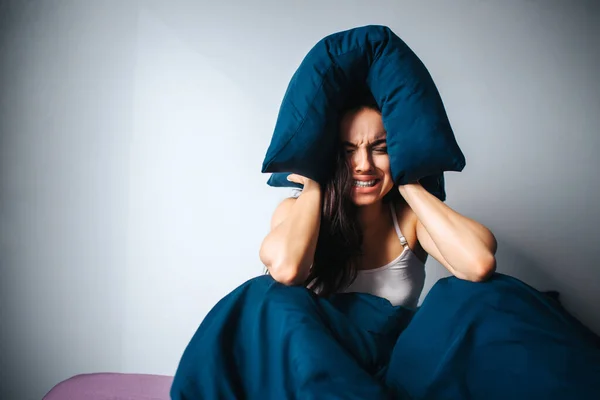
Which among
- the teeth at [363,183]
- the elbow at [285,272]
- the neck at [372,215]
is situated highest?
the teeth at [363,183]

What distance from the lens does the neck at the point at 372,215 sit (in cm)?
135

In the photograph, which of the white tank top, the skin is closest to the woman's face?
the skin

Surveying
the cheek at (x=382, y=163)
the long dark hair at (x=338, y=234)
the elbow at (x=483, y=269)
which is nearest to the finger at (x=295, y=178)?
the long dark hair at (x=338, y=234)

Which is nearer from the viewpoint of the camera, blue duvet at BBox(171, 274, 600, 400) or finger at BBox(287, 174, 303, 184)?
blue duvet at BBox(171, 274, 600, 400)

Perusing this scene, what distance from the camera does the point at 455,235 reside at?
1108 mm

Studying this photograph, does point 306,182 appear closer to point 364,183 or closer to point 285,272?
point 364,183

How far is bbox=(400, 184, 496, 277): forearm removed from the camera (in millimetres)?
1053

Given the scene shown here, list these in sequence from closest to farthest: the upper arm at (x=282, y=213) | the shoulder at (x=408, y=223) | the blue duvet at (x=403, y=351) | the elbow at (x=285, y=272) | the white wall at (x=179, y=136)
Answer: the blue duvet at (x=403, y=351)
the elbow at (x=285, y=272)
the upper arm at (x=282, y=213)
the shoulder at (x=408, y=223)
the white wall at (x=179, y=136)

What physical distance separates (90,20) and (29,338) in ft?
4.09

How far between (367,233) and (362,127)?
340mm

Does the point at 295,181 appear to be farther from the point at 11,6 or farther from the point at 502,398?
the point at 11,6

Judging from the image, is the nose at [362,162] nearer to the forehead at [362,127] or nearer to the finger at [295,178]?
the forehead at [362,127]

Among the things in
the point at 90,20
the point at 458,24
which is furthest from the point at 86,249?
the point at 458,24

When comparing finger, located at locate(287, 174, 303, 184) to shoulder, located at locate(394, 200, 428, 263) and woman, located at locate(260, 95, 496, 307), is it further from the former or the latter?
shoulder, located at locate(394, 200, 428, 263)
